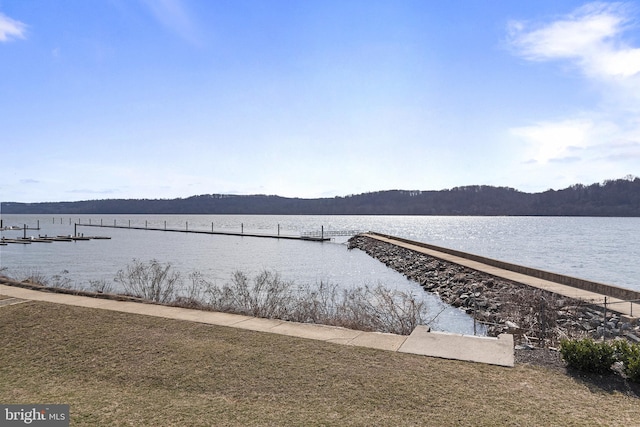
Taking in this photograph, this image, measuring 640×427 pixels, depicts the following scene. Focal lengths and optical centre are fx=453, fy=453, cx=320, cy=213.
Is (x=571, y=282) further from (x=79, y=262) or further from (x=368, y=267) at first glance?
(x=79, y=262)

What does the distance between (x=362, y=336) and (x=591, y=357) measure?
357 cm

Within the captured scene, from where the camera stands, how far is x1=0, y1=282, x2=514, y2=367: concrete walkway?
282 inches

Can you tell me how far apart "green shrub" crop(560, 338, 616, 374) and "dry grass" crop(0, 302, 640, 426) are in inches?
19.2

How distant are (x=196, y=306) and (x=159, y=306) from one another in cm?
92

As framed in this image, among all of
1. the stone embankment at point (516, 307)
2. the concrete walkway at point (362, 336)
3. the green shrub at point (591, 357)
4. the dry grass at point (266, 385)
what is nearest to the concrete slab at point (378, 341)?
the concrete walkway at point (362, 336)

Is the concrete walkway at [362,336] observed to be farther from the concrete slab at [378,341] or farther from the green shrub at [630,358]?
the green shrub at [630,358]

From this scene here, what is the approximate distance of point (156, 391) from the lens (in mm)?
5805

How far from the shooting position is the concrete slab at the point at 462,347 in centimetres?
691

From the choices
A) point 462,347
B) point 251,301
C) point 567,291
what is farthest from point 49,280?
point 567,291

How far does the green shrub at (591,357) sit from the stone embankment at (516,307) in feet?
9.95

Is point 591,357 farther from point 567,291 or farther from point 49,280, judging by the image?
point 49,280

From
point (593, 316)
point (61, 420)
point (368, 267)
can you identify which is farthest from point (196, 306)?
point (368, 267)

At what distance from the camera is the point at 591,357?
251 inches

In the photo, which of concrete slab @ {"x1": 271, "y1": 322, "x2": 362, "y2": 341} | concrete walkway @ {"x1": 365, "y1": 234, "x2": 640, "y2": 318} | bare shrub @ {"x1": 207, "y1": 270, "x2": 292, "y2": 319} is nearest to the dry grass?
concrete slab @ {"x1": 271, "y1": 322, "x2": 362, "y2": 341}
